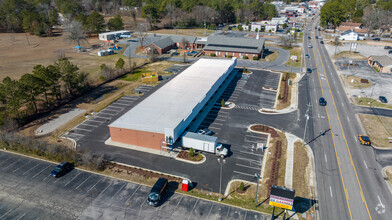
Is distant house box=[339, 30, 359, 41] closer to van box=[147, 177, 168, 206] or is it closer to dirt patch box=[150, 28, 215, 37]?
dirt patch box=[150, 28, 215, 37]

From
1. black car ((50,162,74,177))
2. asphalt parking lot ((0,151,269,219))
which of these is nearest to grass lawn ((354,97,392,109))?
asphalt parking lot ((0,151,269,219))

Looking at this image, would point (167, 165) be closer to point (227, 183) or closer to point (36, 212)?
point (227, 183)

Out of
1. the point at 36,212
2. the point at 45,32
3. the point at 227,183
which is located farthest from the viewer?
the point at 45,32

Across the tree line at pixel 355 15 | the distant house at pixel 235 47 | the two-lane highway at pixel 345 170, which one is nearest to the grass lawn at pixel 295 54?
the distant house at pixel 235 47

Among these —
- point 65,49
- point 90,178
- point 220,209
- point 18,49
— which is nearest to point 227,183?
point 220,209

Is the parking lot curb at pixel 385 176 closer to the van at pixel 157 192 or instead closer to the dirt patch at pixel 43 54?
the van at pixel 157 192

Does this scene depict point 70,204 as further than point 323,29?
No
